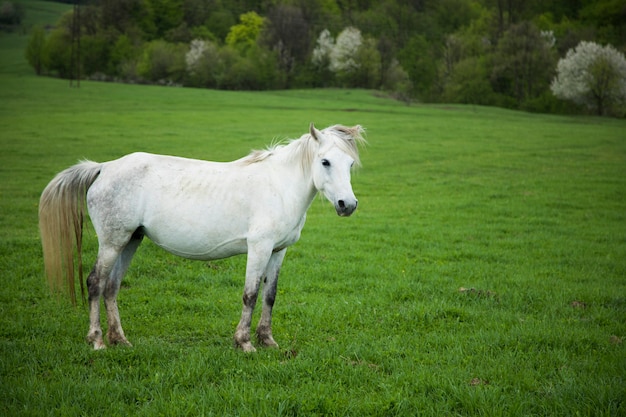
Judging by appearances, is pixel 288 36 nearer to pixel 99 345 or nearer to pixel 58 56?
pixel 58 56

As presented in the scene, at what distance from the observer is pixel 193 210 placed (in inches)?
232

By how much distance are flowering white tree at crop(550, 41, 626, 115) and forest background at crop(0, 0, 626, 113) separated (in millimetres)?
6553

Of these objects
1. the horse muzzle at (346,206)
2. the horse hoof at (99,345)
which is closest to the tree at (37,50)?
the horse hoof at (99,345)

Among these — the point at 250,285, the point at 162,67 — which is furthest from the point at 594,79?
the point at 250,285

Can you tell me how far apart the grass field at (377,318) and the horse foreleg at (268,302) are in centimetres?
27

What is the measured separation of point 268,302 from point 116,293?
6.10 ft

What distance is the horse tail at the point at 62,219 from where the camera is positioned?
6.04 metres

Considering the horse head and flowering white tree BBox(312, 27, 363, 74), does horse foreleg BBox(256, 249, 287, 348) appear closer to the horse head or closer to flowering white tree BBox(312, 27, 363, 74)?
the horse head

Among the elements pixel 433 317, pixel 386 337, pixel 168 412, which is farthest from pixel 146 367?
pixel 433 317

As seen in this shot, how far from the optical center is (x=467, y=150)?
94.6ft

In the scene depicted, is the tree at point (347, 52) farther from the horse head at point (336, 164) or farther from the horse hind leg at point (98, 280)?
the horse hind leg at point (98, 280)

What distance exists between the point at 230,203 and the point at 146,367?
78.6 inches

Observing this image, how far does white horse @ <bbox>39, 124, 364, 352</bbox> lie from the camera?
581 centimetres

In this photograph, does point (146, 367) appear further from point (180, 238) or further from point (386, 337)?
point (386, 337)
